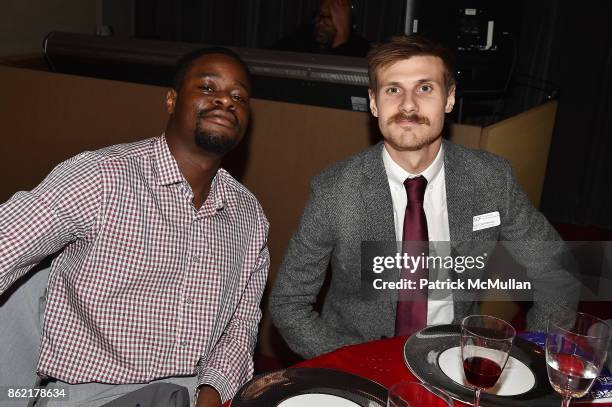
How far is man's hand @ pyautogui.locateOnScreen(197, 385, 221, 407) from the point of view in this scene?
1.41m

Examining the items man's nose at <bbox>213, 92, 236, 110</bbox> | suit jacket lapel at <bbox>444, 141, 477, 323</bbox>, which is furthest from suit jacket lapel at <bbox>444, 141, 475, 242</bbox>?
man's nose at <bbox>213, 92, 236, 110</bbox>

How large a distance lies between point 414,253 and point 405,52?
1.77 ft

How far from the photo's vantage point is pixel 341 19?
4098 mm

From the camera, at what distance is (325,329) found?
163 centimetres

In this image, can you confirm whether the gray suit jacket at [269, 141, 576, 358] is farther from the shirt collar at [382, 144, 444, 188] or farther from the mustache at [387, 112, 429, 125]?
the mustache at [387, 112, 429, 125]

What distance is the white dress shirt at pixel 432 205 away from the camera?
167 cm

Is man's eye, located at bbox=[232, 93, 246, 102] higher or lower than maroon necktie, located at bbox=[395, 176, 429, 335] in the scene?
higher

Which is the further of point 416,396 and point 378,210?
point 378,210

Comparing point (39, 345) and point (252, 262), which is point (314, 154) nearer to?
point (252, 262)

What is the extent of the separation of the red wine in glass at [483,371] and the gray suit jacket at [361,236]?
2.19 ft

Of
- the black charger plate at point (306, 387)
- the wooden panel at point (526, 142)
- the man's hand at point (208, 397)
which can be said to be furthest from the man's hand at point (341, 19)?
the black charger plate at point (306, 387)

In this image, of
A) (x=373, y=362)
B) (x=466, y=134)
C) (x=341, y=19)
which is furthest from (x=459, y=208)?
(x=341, y=19)

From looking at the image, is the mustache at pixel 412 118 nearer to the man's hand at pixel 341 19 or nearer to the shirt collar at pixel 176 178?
the shirt collar at pixel 176 178

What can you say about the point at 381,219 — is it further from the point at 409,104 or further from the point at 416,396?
the point at 416,396
